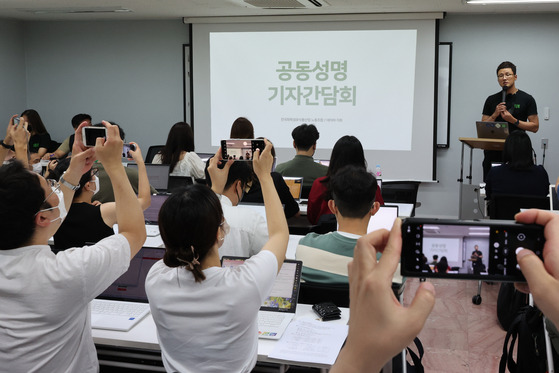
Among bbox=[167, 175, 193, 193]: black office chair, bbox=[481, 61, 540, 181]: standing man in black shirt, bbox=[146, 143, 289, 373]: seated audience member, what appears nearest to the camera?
bbox=[146, 143, 289, 373]: seated audience member

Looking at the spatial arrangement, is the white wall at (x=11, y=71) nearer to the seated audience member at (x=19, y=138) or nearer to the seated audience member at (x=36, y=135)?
the seated audience member at (x=36, y=135)

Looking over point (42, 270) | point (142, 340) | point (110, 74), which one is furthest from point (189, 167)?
point (110, 74)

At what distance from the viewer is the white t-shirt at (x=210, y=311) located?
1661 mm

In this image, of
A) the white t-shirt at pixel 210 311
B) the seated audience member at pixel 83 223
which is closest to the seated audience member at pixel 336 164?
the seated audience member at pixel 83 223

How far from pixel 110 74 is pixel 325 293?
707 cm

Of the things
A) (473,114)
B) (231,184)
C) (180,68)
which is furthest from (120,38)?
(231,184)

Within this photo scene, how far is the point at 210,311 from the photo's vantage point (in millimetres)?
1666

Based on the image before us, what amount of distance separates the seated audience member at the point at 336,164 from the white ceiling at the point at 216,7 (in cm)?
296

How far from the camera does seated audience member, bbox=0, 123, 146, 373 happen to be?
167 centimetres

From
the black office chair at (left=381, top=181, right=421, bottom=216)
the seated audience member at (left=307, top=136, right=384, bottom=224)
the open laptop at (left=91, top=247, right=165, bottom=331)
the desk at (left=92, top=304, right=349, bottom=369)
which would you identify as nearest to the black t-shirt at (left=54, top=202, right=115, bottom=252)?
the open laptop at (left=91, top=247, right=165, bottom=331)

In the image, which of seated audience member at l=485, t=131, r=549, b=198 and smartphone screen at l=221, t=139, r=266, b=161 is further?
seated audience member at l=485, t=131, r=549, b=198

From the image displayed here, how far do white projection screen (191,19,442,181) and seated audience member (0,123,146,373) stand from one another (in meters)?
6.19

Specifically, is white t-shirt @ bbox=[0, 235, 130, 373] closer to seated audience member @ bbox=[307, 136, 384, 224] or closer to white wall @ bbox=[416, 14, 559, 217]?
seated audience member @ bbox=[307, 136, 384, 224]

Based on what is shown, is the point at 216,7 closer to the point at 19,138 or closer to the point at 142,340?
the point at 19,138
